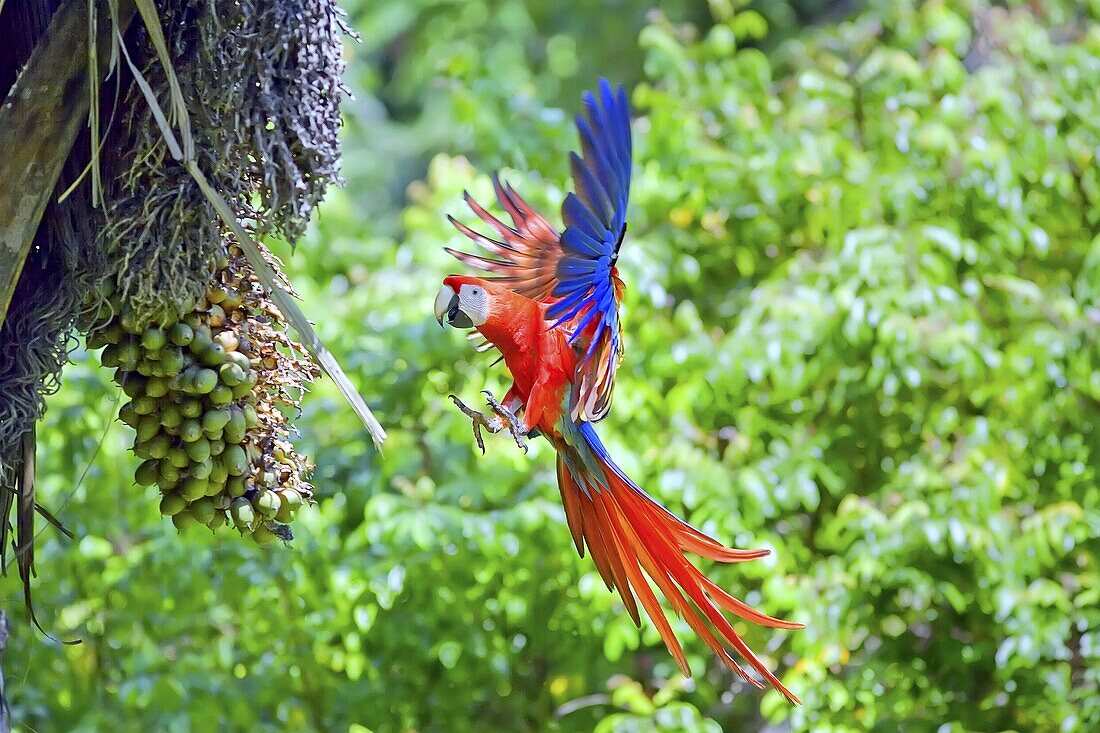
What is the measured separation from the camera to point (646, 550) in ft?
5.01

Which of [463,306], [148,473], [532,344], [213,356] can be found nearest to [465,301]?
Answer: [463,306]

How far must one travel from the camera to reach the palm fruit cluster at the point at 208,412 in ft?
4.02

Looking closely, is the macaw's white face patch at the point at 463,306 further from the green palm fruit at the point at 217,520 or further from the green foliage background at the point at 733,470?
the green foliage background at the point at 733,470

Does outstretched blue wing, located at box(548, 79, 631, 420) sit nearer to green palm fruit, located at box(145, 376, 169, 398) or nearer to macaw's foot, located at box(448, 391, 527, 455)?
macaw's foot, located at box(448, 391, 527, 455)

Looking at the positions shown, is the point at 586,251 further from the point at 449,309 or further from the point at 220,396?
the point at 220,396

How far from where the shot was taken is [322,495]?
8.80ft

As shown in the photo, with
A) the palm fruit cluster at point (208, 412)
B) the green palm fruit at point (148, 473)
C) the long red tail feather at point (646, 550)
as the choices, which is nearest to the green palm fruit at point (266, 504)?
the palm fruit cluster at point (208, 412)

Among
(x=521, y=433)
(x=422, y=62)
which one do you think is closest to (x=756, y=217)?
(x=521, y=433)

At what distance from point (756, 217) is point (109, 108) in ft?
6.23

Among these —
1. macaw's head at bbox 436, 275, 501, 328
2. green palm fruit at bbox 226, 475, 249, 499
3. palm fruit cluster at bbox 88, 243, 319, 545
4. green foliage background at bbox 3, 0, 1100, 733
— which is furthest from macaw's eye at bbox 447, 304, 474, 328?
green foliage background at bbox 3, 0, 1100, 733

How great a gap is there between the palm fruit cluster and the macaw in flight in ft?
0.82

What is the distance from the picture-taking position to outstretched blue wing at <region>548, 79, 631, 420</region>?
4.26 ft

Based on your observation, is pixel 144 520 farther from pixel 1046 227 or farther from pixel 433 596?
pixel 1046 227

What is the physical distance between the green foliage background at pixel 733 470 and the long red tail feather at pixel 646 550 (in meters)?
0.80
